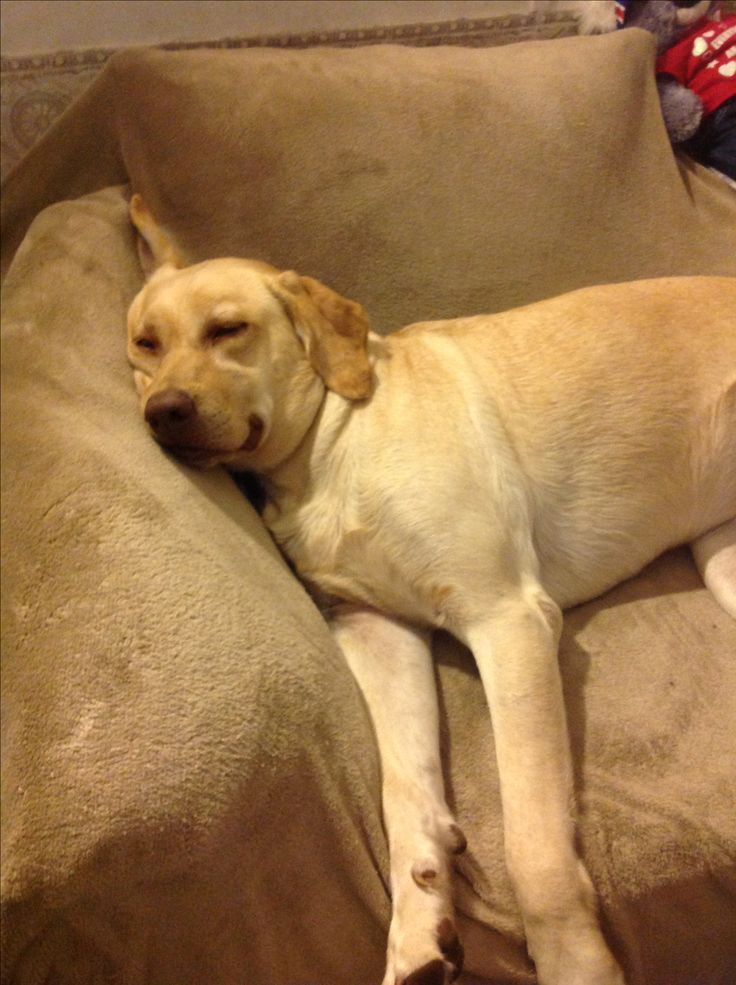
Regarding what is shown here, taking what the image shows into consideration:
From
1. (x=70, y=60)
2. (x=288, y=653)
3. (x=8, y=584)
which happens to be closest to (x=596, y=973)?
(x=288, y=653)

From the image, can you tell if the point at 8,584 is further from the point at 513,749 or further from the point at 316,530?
the point at 513,749

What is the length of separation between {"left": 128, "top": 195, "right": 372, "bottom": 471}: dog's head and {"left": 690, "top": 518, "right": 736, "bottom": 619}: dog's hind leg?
0.71 metres

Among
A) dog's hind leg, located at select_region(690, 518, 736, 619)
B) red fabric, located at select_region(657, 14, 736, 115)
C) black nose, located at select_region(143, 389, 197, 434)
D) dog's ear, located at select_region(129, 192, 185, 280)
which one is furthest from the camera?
red fabric, located at select_region(657, 14, 736, 115)

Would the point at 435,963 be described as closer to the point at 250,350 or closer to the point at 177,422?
the point at 177,422

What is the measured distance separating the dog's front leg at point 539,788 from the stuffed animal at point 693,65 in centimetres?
132

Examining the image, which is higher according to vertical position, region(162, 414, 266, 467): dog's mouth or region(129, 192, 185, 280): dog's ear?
region(129, 192, 185, 280): dog's ear

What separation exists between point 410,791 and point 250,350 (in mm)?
739

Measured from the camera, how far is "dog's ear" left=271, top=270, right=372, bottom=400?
1.25 meters

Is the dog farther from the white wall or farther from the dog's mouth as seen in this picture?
the white wall

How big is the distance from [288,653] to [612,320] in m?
0.85

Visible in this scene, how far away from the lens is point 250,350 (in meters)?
1.23

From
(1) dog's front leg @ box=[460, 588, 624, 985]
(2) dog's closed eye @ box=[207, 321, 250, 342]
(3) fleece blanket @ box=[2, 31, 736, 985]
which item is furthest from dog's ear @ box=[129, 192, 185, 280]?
(1) dog's front leg @ box=[460, 588, 624, 985]

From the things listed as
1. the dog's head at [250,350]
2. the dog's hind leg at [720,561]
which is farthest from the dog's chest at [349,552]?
the dog's hind leg at [720,561]

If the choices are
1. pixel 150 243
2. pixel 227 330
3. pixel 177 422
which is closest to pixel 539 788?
pixel 177 422
